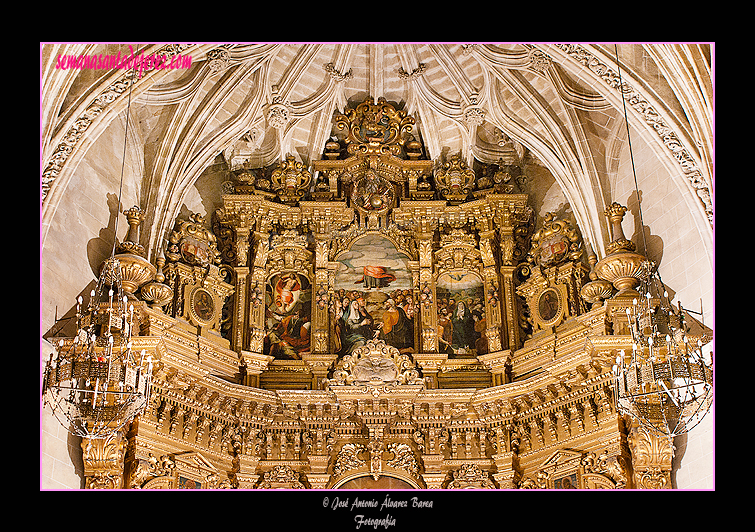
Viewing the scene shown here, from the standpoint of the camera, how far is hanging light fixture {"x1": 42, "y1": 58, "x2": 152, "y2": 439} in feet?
33.3

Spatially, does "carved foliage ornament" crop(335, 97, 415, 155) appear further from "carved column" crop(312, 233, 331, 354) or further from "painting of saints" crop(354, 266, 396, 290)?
"painting of saints" crop(354, 266, 396, 290)

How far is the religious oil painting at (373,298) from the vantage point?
47.0 ft

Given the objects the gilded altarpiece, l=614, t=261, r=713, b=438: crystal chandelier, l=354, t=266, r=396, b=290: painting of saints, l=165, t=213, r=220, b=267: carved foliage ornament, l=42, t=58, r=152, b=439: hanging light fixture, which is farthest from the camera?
l=354, t=266, r=396, b=290: painting of saints

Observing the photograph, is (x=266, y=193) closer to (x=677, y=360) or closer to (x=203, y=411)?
(x=203, y=411)

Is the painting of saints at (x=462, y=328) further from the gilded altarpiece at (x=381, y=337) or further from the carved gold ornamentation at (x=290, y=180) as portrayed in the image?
the carved gold ornamentation at (x=290, y=180)

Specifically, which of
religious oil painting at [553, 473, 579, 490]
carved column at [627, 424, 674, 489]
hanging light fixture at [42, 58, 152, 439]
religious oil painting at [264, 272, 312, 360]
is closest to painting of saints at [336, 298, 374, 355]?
religious oil painting at [264, 272, 312, 360]

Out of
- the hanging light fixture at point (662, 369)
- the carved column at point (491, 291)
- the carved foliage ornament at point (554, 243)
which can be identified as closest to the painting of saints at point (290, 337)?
the carved column at point (491, 291)

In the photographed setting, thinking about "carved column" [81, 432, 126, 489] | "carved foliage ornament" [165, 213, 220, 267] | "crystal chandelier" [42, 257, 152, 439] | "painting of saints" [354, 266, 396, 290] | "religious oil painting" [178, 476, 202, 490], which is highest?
"carved foliage ornament" [165, 213, 220, 267]

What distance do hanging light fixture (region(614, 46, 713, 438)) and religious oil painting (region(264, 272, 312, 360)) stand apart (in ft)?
16.8

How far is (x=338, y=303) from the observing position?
14555mm

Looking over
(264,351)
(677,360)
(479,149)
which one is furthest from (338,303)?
(677,360)

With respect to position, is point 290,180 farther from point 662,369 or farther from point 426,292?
point 662,369

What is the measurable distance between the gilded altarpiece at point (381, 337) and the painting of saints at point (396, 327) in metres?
0.02

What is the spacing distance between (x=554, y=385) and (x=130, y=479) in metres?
5.94
